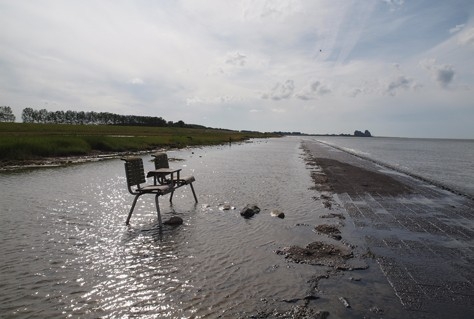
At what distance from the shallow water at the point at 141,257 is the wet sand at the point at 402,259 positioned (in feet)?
2.70

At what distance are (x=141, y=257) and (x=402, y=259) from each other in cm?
598

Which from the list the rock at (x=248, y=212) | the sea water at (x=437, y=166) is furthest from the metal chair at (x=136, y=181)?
the sea water at (x=437, y=166)

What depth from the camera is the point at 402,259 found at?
24.6 ft

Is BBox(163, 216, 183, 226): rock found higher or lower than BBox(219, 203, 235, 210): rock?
higher

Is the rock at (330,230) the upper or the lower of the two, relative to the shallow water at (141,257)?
lower

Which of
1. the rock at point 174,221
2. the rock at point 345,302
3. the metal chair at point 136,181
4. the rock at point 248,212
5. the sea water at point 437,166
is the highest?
the metal chair at point 136,181

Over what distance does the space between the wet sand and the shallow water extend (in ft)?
2.70

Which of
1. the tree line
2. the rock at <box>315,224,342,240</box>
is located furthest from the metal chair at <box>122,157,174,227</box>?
the tree line

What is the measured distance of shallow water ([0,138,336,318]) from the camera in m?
5.22

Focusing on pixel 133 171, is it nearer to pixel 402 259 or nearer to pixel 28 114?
pixel 402 259

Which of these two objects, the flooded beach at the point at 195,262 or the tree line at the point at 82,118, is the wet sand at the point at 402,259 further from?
the tree line at the point at 82,118

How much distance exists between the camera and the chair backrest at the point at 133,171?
1004 cm

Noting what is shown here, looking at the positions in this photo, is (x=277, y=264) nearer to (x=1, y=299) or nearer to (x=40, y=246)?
(x=1, y=299)

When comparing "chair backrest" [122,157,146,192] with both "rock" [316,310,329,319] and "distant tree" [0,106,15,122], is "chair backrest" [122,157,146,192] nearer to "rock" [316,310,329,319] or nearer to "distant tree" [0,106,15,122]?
"rock" [316,310,329,319]
